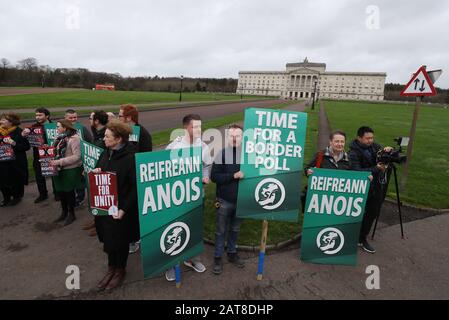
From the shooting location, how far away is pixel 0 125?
16.6 ft

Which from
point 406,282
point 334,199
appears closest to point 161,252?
point 334,199

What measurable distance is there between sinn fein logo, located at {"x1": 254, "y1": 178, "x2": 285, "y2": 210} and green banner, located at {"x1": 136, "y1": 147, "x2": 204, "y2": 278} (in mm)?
766

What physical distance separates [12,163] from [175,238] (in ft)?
14.0

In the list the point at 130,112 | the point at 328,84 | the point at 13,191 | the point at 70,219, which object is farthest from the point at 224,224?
the point at 328,84

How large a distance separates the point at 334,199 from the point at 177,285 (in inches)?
96.7

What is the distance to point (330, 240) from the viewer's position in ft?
12.7

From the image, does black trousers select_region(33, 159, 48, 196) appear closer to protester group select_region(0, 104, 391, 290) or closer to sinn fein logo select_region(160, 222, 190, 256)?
protester group select_region(0, 104, 391, 290)

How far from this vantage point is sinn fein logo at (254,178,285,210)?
10.7 feet

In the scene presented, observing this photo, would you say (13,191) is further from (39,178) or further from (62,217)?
(62,217)

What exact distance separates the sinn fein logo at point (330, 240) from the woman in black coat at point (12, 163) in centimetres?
582

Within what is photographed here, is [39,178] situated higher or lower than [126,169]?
lower

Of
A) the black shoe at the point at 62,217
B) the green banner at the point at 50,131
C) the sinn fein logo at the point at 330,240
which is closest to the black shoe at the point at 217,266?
the sinn fein logo at the point at 330,240

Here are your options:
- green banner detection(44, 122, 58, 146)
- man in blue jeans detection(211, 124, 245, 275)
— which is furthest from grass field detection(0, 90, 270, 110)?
man in blue jeans detection(211, 124, 245, 275)
